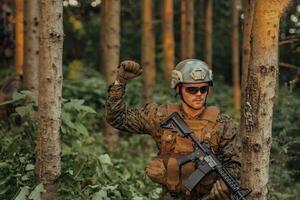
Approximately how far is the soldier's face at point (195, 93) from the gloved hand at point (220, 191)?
2.24 feet

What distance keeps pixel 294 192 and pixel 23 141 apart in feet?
13.7

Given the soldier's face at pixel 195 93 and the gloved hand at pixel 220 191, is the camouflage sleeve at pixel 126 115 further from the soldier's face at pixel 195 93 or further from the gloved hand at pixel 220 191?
the gloved hand at pixel 220 191

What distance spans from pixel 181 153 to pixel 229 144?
39cm

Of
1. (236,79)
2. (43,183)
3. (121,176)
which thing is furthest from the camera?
(236,79)


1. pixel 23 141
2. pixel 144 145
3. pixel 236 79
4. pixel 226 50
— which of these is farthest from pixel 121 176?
pixel 226 50

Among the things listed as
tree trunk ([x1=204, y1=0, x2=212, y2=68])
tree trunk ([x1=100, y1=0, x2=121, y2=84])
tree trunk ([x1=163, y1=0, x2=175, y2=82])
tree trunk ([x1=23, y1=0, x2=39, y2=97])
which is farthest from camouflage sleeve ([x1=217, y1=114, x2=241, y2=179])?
tree trunk ([x1=204, y1=0, x2=212, y2=68])

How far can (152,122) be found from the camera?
4719 mm

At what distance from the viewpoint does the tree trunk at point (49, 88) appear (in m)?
4.96

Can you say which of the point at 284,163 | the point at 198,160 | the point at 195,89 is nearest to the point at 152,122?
the point at 195,89

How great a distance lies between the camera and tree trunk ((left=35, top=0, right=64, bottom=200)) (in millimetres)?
4965

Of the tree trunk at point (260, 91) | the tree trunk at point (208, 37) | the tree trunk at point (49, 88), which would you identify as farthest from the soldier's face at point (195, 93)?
the tree trunk at point (208, 37)

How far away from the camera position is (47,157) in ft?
16.7

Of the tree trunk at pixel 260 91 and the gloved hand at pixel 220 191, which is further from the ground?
the tree trunk at pixel 260 91

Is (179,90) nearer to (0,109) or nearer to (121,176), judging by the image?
(121,176)
